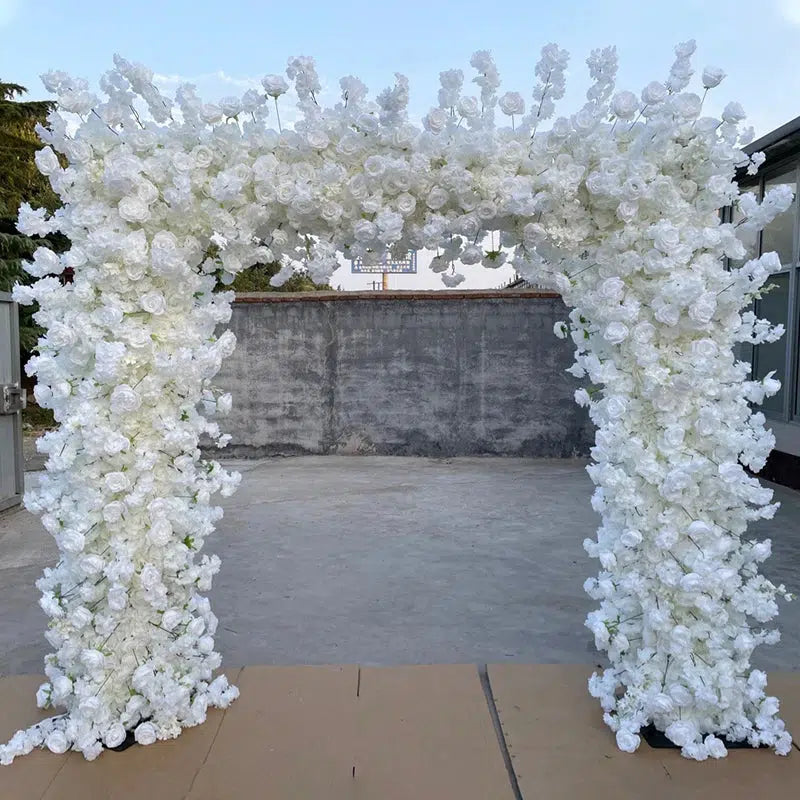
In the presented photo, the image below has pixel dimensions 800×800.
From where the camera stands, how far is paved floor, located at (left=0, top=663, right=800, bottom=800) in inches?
82.5

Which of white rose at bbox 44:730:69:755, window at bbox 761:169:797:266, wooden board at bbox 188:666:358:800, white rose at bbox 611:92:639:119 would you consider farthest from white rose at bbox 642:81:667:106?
window at bbox 761:169:797:266

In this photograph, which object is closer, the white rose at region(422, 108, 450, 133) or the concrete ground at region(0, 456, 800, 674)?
the white rose at region(422, 108, 450, 133)

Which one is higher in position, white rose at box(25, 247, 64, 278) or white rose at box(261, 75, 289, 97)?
white rose at box(261, 75, 289, 97)

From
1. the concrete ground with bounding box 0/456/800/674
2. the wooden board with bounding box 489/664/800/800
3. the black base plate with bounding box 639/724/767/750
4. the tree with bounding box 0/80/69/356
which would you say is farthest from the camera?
the tree with bounding box 0/80/69/356

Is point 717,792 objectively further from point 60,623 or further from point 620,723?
point 60,623

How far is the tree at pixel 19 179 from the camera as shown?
39.7ft

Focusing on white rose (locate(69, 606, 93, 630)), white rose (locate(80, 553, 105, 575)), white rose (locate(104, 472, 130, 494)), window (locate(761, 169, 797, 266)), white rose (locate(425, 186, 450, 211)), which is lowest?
white rose (locate(69, 606, 93, 630))

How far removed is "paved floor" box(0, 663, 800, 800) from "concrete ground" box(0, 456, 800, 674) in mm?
550

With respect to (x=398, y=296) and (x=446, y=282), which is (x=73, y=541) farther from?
(x=398, y=296)

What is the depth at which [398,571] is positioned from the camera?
14.4ft

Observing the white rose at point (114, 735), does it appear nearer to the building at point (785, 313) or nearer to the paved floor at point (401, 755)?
the paved floor at point (401, 755)

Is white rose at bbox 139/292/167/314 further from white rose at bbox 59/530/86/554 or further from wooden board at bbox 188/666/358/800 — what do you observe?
wooden board at bbox 188/666/358/800

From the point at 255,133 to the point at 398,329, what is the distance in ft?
19.4

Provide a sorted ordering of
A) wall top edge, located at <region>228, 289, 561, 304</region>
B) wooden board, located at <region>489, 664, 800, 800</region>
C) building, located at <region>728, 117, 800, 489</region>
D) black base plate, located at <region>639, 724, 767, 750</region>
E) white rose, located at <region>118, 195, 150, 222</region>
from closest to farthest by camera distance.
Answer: wooden board, located at <region>489, 664, 800, 800</region>
white rose, located at <region>118, 195, 150, 222</region>
black base plate, located at <region>639, 724, 767, 750</region>
building, located at <region>728, 117, 800, 489</region>
wall top edge, located at <region>228, 289, 561, 304</region>
